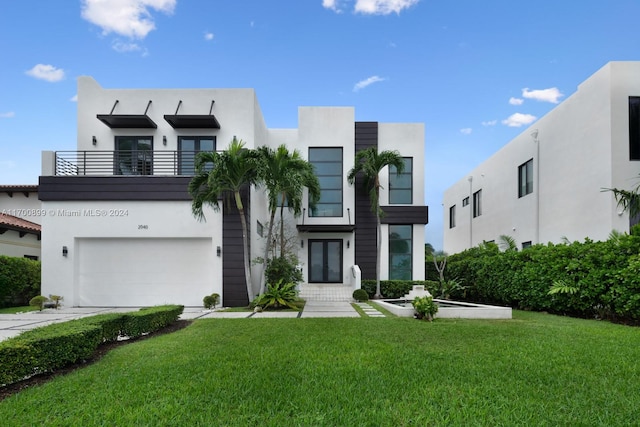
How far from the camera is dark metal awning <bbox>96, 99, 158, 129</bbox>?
1297cm

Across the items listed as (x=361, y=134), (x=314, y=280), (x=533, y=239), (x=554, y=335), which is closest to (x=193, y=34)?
(x=361, y=134)

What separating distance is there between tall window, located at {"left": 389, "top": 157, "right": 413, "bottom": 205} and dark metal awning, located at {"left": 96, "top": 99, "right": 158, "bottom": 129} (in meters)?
10.5

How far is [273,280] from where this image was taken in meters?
12.4

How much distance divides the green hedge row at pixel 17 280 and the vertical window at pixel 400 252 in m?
14.4

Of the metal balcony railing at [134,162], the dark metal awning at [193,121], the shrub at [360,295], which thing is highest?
the dark metal awning at [193,121]

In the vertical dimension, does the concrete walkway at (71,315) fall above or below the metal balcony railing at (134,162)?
below

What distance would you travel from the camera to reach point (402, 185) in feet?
56.3

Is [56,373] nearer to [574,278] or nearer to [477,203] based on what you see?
[574,278]

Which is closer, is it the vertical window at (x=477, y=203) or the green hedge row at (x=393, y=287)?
the green hedge row at (x=393, y=287)

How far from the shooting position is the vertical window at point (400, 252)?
16.9 metres

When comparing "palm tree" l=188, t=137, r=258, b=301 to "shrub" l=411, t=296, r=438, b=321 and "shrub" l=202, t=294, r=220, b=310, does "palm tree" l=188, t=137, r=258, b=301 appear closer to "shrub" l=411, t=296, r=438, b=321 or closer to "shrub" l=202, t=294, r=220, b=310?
"shrub" l=202, t=294, r=220, b=310

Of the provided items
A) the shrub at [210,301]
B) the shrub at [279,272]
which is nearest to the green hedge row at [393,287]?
the shrub at [279,272]

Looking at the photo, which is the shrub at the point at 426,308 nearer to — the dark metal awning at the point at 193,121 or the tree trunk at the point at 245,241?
the tree trunk at the point at 245,241

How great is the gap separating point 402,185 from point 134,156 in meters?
11.6
